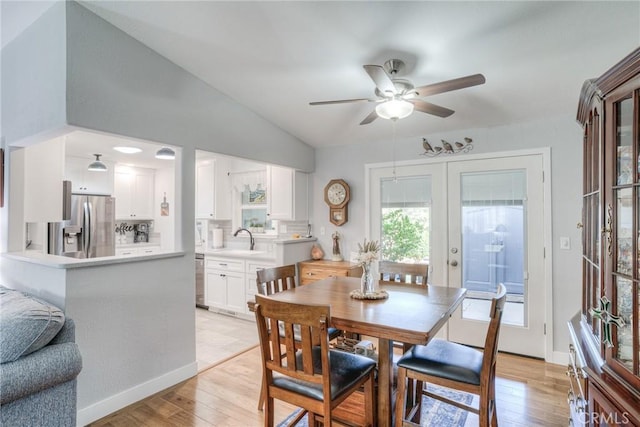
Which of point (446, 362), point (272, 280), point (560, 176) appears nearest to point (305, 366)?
point (446, 362)

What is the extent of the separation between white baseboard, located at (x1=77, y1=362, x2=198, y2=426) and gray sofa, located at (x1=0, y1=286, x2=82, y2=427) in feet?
1.56

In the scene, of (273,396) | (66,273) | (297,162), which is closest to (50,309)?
(66,273)

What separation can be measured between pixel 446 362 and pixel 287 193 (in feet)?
10.1

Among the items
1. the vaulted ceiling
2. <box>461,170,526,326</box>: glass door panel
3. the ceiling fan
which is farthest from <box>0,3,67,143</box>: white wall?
<box>461,170,526,326</box>: glass door panel

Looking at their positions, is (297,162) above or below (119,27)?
below

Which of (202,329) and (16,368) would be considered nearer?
(16,368)

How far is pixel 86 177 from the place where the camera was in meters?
5.08

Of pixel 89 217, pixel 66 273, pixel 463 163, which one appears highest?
pixel 463 163

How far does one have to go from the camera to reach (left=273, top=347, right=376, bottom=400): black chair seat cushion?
168cm

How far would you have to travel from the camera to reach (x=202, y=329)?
4.16 metres

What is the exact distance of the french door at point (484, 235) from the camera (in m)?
3.30

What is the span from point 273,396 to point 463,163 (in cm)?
305

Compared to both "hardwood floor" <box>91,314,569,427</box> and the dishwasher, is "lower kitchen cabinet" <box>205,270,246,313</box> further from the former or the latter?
"hardwood floor" <box>91,314,569,427</box>

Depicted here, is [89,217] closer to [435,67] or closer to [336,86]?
[336,86]
